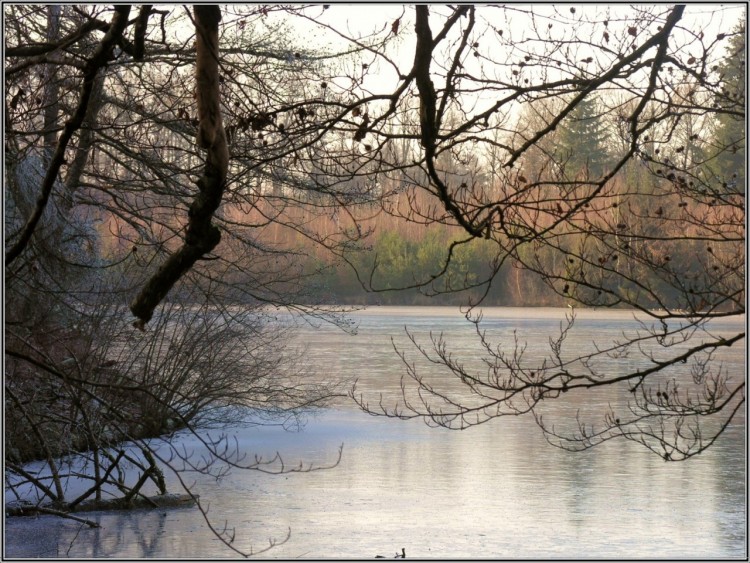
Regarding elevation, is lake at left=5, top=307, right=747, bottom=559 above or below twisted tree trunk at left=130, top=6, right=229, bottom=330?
below

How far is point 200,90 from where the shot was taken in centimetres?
358

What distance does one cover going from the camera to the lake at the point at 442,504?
7.54 metres

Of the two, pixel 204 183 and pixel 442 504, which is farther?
pixel 442 504

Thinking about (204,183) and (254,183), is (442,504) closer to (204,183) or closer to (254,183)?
(254,183)

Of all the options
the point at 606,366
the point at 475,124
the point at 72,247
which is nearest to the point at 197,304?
the point at 72,247

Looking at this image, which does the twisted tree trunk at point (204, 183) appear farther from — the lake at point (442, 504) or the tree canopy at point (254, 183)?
the lake at point (442, 504)

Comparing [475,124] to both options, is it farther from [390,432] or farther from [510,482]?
[390,432]

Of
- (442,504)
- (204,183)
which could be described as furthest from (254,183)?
(204,183)

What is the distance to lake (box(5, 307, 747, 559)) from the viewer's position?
7.54m

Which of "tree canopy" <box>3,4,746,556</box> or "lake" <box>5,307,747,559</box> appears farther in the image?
"lake" <box>5,307,747,559</box>

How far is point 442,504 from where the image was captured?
9.05 meters

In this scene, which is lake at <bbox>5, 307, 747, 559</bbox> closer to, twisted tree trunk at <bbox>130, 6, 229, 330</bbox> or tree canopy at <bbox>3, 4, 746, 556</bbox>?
tree canopy at <bbox>3, 4, 746, 556</bbox>

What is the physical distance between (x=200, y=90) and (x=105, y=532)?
5.15 meters

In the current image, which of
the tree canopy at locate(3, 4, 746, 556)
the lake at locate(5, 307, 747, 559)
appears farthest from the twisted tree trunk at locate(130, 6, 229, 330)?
the lake at locate(5, 307, 747, 559)
